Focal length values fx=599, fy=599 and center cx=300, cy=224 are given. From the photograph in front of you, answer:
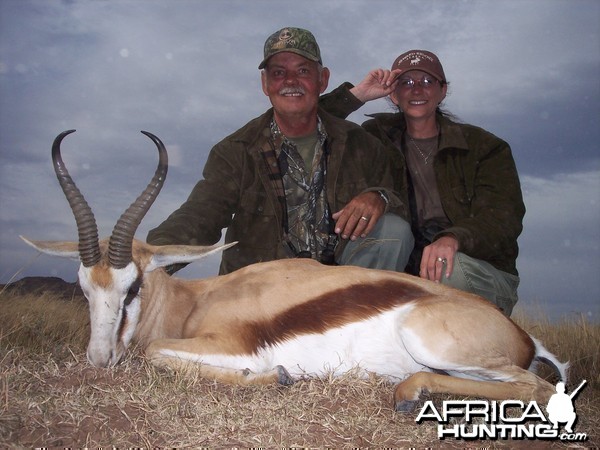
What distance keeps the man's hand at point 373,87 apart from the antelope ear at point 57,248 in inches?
163

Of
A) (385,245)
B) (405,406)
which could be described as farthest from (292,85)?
(405,406)

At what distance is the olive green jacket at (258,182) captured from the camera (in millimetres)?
6203

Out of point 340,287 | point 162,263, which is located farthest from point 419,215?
point 162,263

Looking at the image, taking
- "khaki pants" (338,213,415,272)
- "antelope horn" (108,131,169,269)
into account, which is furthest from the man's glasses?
"antelope horn" (108,131,169,269)

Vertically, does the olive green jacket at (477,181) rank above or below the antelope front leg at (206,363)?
above

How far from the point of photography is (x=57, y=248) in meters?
4.21

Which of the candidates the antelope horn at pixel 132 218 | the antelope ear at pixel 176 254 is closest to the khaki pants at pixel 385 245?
the antelope ear at pixel 176 254

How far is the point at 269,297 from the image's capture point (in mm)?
4102

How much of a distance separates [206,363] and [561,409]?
2193mm

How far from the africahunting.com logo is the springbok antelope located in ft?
0.28

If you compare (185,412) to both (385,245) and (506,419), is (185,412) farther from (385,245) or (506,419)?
(385,245)

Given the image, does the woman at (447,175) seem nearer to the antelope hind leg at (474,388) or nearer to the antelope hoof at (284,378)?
the antelope hind leg at (474,388)

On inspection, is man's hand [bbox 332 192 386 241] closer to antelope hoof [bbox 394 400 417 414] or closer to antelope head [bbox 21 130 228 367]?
antelope head [bbox 21 130 228 367]

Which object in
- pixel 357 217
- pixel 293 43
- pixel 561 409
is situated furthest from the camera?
pixel 293 43
